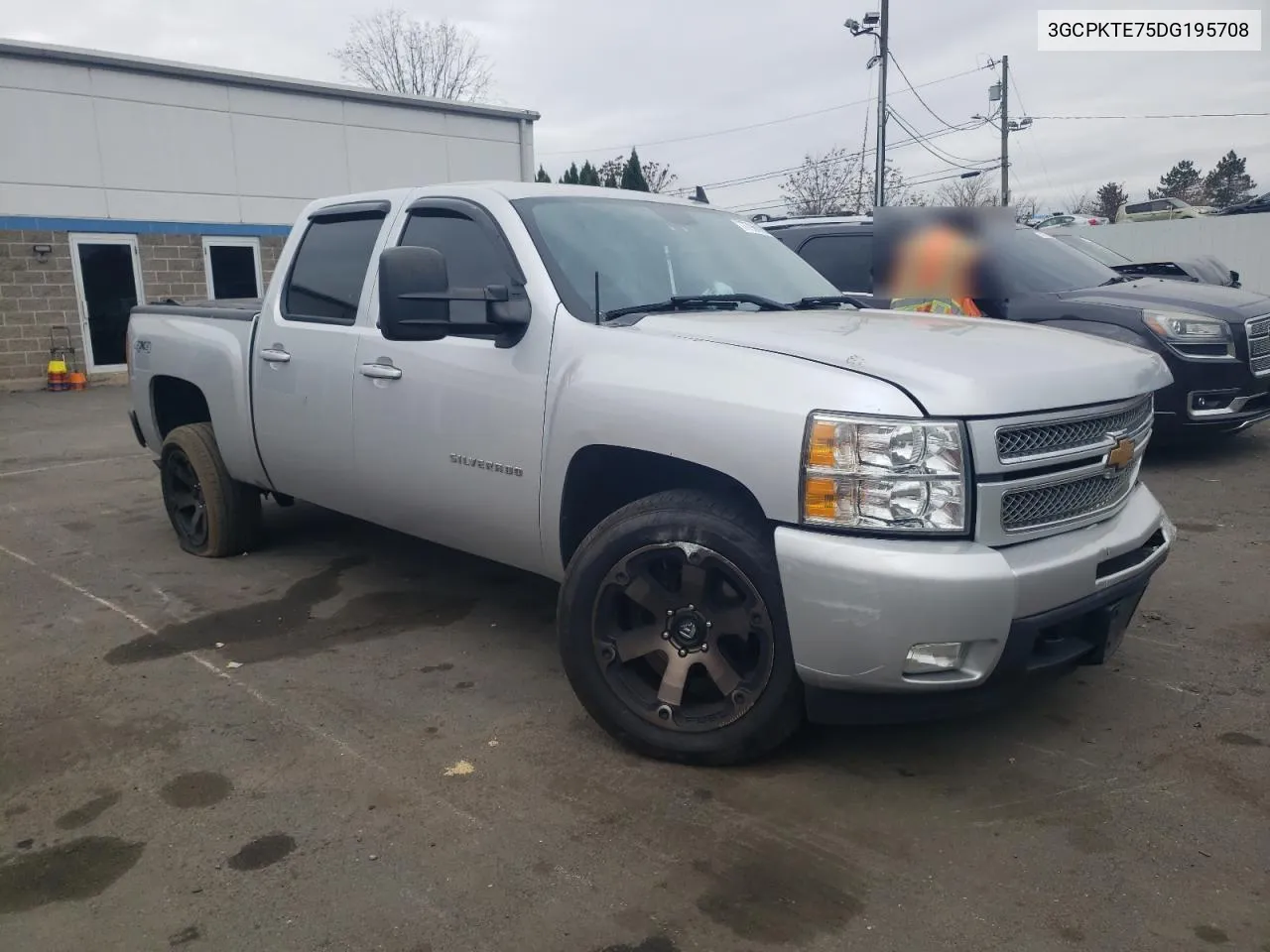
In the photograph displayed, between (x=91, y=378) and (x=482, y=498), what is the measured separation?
49.8 feet

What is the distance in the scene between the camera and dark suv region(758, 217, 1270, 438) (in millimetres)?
7129

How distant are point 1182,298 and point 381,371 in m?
5.99

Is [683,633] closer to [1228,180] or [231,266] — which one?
[231,266]

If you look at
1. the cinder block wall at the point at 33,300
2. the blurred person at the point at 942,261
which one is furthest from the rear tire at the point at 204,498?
the cinder block wall at the point at 33,300

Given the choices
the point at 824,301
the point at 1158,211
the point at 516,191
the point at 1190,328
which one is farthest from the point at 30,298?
the point at 1158,211

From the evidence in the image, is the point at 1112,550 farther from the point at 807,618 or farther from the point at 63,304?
the point at 63,304

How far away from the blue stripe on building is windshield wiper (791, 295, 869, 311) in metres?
15.5

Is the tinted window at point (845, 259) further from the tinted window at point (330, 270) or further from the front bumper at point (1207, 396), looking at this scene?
the tinted window at point (330, 270)

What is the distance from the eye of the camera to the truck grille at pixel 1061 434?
282cm

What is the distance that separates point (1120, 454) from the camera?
3168 millimetres

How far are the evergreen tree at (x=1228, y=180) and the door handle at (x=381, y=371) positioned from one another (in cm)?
6025

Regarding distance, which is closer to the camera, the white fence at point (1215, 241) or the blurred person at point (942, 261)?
the blurred person at point (942, 261)

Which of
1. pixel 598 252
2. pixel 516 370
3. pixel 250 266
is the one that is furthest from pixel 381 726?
pixel 250 266

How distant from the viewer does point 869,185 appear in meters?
37.4
